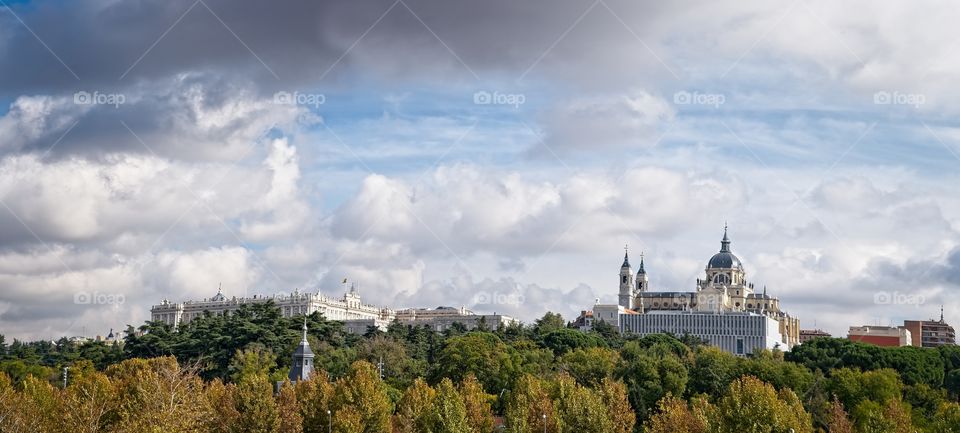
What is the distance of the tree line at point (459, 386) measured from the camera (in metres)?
62.1

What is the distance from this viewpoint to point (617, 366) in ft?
339

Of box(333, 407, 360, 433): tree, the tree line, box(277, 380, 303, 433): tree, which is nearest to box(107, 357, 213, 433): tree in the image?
the tree line

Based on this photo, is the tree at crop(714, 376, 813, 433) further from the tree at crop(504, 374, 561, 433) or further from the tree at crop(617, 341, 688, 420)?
the tree at crop(617, 341, 688, 420)

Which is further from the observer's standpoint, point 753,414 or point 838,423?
point 838,423

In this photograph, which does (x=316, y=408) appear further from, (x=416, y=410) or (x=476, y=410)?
(x=476, y=410)

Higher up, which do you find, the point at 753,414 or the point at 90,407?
the point at 90,407

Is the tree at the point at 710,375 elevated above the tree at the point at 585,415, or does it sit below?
above

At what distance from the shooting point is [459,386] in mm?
93312

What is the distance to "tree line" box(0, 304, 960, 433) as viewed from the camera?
62094mm

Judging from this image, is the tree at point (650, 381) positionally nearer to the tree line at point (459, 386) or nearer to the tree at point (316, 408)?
the tree line at point (459, 386)

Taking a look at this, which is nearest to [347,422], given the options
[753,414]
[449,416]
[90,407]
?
[449,416]

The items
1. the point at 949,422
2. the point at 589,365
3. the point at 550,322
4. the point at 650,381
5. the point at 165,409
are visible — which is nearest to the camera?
the point at 165,409

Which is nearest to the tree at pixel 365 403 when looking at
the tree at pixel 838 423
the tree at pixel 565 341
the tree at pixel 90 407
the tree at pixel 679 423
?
the tree at pixel 90 407

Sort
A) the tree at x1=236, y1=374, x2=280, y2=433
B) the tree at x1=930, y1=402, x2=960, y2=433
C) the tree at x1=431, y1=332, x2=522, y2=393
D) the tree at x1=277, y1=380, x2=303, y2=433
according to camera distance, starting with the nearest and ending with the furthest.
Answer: the tree at x1=277, y1=380, x2=303, y2=433 → the tree at x1=236, y1=374, x2=280, y2=433 → the tree at x1=930, y1=402, x2=960, y2=433 → the tree at x1=431, y1=332, x2=522, y2=393
